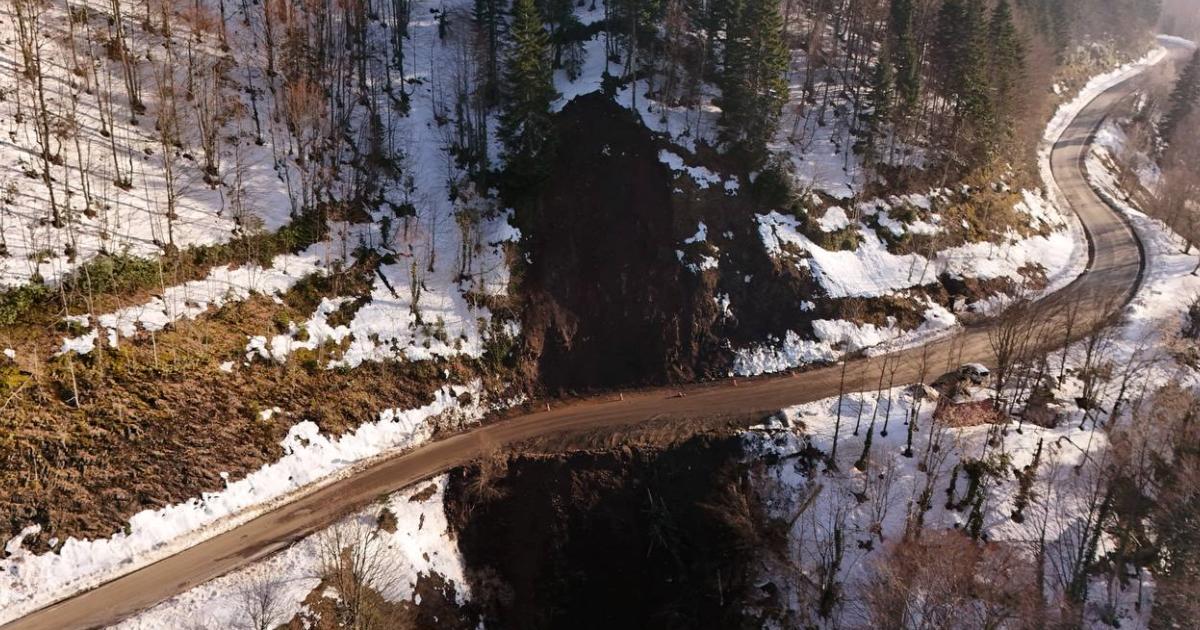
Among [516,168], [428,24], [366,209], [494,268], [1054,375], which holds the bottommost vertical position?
[1054,375]

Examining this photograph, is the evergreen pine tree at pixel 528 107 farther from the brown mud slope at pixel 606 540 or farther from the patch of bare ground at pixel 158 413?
the brown mud slope at pixel 606 540

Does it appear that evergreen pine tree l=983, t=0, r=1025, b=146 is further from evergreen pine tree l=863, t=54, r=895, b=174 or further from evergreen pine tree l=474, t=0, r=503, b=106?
evergreen pine tree l=474, t=0, r=503, b=106

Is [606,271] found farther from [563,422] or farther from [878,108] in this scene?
[878,108]

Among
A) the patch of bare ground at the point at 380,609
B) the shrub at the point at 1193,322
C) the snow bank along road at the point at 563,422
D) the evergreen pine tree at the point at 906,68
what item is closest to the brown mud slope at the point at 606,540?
the patch of bare ground at the point at 380,609

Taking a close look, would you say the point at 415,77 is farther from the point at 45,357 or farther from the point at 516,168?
the point at 45,357

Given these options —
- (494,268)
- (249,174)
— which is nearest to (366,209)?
(249,174)

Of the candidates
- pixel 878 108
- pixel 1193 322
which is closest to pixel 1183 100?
pixel 1193 322
